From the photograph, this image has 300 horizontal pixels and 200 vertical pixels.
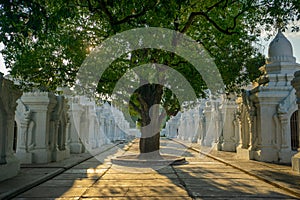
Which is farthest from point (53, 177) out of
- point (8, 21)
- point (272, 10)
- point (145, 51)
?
point (272, 10)

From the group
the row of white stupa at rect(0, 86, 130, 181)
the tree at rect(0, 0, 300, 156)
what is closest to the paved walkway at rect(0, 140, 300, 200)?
the row of white stupa at rect(0, 86, 130, 181)

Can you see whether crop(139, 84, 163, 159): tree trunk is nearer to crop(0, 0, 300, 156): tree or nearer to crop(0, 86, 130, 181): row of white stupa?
crop(0, 0, 300, 156): tree

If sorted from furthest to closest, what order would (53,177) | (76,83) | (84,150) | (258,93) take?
(84,150)
(258,93)
(76,83)
(53,177)

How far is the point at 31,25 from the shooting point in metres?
5.77

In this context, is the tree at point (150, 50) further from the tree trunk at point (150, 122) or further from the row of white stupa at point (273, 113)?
the row of white stupa at point (273, 113)

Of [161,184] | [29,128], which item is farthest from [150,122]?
[161,184]

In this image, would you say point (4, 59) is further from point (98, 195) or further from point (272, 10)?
point (272, 10)

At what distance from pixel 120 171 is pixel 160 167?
1.90 metres

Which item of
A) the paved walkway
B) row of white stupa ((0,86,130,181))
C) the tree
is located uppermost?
the tree

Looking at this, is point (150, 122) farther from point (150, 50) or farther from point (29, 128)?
point (29, 128)

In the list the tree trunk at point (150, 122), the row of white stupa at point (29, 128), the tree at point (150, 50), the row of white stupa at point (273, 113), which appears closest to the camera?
the row of white stupa at point (29, 128)

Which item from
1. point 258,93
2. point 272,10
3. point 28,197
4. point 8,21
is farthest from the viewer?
point 258,93

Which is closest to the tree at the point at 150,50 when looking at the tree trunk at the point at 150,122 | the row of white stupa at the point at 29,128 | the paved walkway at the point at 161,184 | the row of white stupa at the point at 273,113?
the tree trunk at the point at 150,122

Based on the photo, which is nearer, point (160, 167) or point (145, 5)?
point (145, 5)
